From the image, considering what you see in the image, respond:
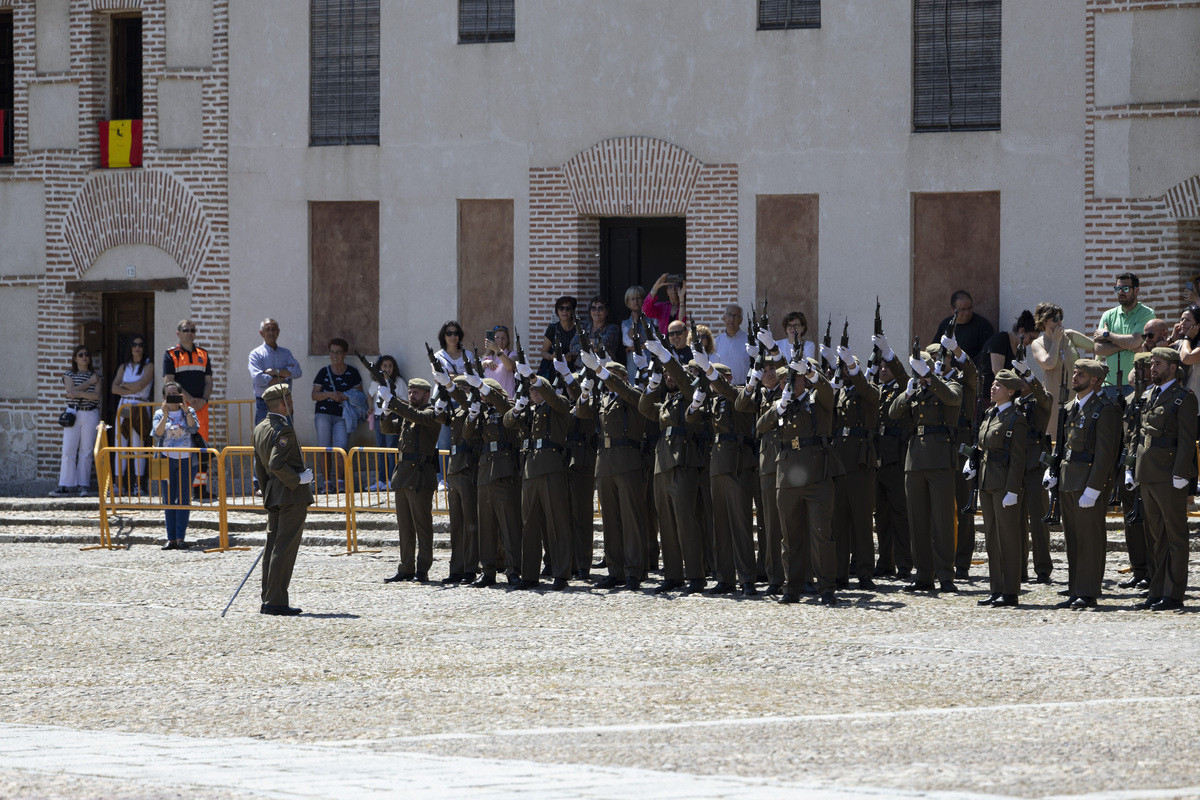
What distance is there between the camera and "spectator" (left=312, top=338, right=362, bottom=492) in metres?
19.9

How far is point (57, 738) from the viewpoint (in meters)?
8.10

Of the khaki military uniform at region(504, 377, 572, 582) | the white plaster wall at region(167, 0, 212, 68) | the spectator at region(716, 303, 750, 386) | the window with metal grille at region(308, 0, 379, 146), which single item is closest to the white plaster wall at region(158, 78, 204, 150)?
the white plaster wall at region(167, 0, 212, 68)

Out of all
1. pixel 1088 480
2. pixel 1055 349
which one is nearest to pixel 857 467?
pixel 1088 480

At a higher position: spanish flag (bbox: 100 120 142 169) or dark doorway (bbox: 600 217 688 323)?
spanish flag (bbox: 100 120 142 169)

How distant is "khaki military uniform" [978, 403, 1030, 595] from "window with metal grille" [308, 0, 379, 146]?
10.7m

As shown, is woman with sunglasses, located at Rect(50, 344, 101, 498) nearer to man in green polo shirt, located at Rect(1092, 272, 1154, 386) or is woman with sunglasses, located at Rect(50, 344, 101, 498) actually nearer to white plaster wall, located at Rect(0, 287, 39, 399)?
white plaster wall, located at Rect(0, 287, 39, 399)

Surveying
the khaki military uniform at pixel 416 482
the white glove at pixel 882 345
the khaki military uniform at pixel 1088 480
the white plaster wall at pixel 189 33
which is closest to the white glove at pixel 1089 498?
the khaki military uniform at pixel 1088 480

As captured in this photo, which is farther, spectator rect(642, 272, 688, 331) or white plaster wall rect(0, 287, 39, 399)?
white plaster wall rect(0, 287, 39, 399)

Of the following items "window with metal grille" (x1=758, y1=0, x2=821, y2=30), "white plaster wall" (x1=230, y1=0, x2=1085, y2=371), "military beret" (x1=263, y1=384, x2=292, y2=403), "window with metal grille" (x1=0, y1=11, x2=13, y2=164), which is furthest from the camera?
"window with metal grille" (x1=0, y1=11, x2=13, y2=164)

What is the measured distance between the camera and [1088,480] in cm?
1212

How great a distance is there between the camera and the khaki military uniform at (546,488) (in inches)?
550

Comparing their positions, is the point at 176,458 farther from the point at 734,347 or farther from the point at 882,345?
the point at 882,345

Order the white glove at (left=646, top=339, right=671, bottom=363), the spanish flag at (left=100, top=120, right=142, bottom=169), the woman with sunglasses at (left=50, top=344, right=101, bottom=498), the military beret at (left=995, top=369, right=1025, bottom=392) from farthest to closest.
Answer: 1. the spanish flag at (left=100, top=120, right=142, bottom=169)
2. the woman with sunglasses at (left=50, top=344, right=101, bottom=498)
3. the white glove at (left=646, top=339, right=671, bottom=363)
4. the military beret at (left=995, top=369, right=1025, bottom=392)

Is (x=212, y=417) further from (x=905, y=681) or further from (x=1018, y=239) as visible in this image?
(x=905, y=681)
